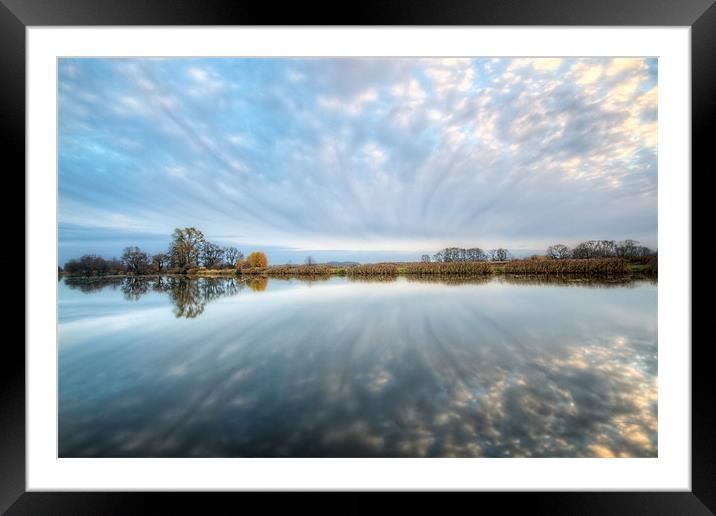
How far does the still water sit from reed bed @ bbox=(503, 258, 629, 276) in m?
0.37

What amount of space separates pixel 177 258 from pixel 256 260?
207cm

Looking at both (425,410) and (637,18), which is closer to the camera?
(637,18)

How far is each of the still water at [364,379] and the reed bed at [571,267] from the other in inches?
14.7

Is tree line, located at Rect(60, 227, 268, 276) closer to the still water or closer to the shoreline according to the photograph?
the shoreline

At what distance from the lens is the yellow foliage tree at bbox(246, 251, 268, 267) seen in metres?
6.98

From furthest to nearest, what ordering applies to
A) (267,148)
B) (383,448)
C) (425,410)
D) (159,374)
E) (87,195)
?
(267,148) < (87,195) < (159,374) < (425,410) < (383,448)

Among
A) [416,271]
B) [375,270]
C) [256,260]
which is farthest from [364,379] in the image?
[256,260]

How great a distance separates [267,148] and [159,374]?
3303 millimetres

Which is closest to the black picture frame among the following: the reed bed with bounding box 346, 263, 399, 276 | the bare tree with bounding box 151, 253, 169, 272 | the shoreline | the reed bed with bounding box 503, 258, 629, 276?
the shoreline

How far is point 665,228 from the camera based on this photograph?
106 centimetres

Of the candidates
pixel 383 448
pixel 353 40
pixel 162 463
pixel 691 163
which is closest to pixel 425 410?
pixel 383 448

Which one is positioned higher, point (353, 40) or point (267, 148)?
point (267, 148)

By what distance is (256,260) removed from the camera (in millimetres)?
7168

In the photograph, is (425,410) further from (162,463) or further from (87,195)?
(87,195)
